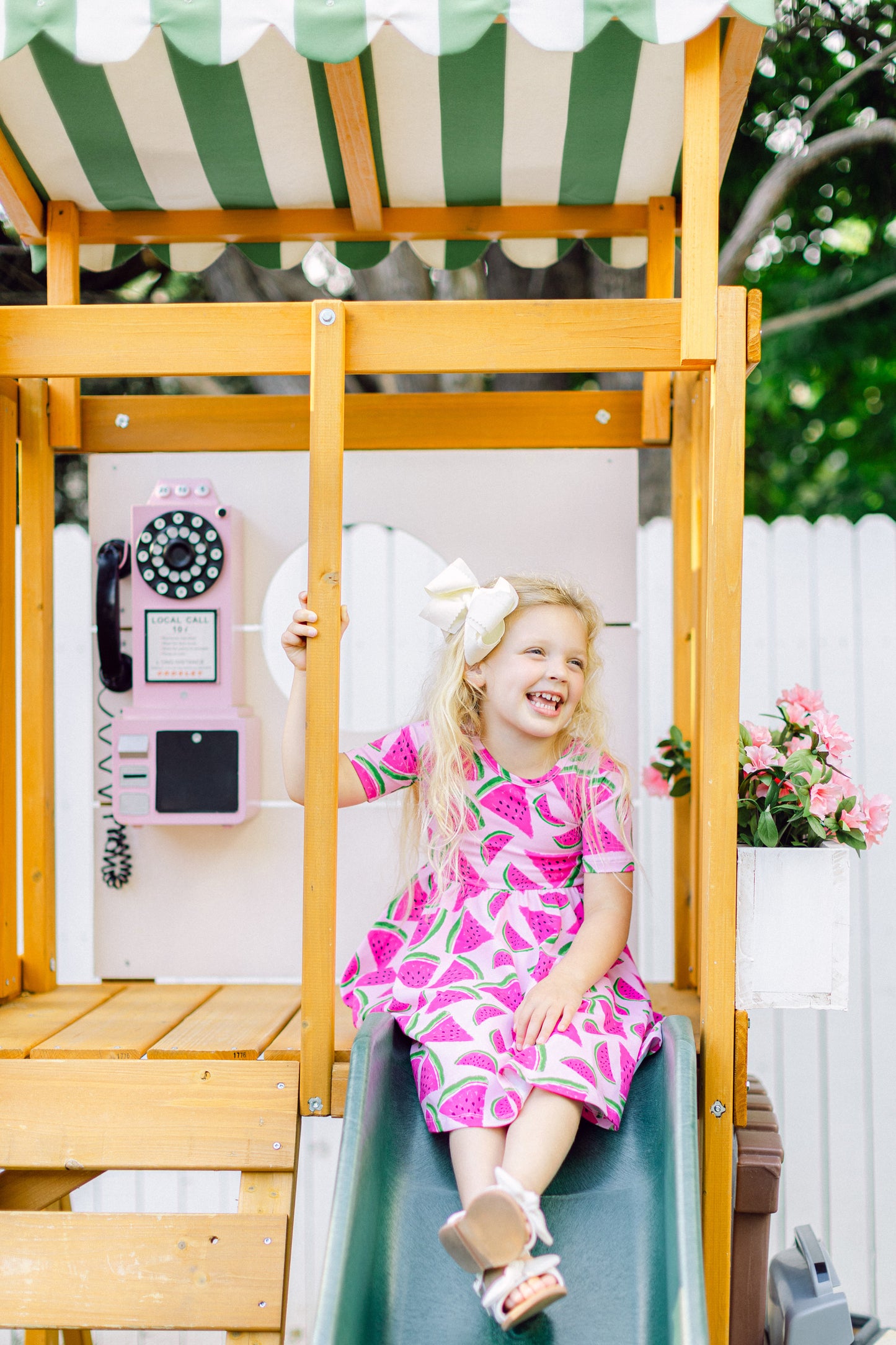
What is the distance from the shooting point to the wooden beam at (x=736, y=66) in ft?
8.43

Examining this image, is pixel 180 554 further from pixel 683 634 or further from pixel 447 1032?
pixel 447 1032

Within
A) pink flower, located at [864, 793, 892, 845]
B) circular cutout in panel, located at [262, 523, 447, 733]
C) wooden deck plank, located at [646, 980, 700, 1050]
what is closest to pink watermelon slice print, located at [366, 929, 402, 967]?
wooden deck plank, located at [646, 980, 700, 1050]

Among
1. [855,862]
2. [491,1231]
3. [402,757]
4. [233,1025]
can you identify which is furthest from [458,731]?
[855,862]

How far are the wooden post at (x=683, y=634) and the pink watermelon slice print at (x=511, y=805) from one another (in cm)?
81

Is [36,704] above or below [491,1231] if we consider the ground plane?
above

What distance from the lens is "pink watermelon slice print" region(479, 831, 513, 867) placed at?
9.07ft

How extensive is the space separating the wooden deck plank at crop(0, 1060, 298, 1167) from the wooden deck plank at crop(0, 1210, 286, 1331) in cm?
12

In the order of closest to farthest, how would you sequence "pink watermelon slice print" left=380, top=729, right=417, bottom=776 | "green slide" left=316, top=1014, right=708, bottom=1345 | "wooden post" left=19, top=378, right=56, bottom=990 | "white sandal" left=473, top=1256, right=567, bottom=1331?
"white sandal" left=473, top=1256, right=567, bottom=1331 < "green slide" left=316, top=1014, right=708, bottom=1345 < "pink watermelon slice print" left=380, top=729, right=417, bottom=776 < "wooden post" left=19, top=378, right=56, bottom=990

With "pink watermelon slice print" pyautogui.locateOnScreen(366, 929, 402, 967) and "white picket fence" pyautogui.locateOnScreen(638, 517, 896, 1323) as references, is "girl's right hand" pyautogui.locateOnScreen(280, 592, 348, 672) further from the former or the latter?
"white picket fence" pyautogui.locateOnScreen(638, 517, 896, 1323)

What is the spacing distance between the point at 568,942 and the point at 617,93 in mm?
2203

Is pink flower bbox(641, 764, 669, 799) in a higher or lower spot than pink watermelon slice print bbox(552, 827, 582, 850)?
higher

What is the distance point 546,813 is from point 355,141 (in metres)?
1.88

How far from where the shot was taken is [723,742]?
7.82 feet

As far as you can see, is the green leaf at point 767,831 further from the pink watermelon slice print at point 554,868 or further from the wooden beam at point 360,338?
the wooden beam at point 360,338
